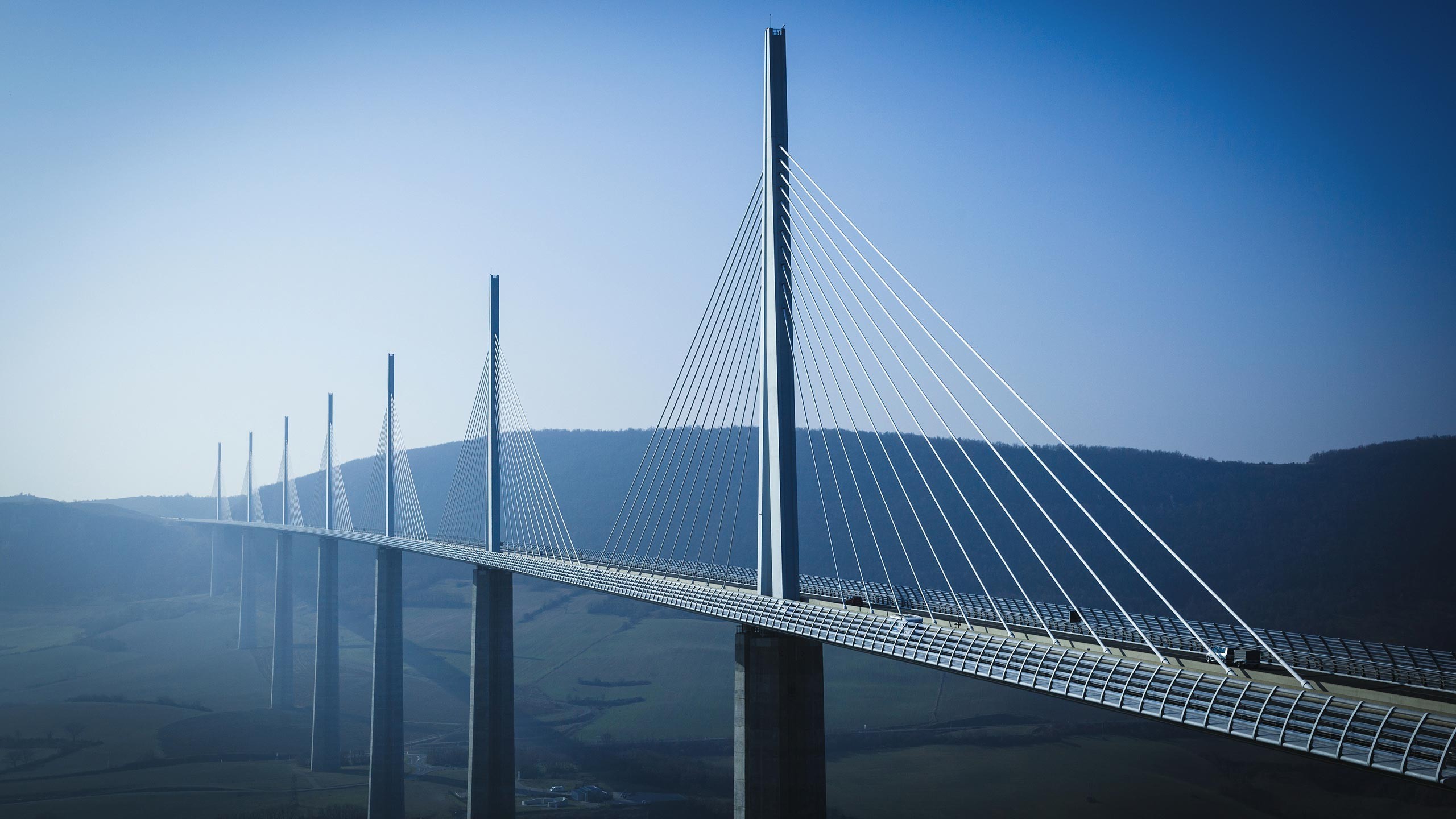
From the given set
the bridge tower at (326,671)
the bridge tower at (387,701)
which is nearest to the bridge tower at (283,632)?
the bridge tower at (326,671)

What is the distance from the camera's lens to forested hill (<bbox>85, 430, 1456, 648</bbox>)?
155 ft

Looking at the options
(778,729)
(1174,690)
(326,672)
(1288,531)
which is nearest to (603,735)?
(326,672)

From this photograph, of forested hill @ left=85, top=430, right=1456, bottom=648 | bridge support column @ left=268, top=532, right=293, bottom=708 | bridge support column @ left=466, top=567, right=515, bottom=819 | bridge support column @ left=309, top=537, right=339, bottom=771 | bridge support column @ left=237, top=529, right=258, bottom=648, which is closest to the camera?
bridge support column @ left=466, top=567, right=515, bottom=819

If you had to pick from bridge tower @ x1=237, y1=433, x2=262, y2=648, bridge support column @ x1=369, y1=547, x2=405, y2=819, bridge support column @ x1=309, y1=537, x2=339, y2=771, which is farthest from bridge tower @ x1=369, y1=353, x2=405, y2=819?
bridge tower @ x1=237, y1=433, x2=262, y2=648

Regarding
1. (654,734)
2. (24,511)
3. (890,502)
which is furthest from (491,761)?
(24,511)

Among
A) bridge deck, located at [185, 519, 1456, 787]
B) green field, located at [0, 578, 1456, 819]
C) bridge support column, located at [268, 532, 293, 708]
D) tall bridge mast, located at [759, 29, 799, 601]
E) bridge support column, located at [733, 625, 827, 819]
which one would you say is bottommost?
green field, located at [0, 578, 1456, 819]

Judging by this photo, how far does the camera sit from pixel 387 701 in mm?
41812

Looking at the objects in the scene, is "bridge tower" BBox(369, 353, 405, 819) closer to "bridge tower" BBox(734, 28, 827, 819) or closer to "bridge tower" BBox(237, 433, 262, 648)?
"bridge tower" BBox(734, 28, 827, 819)

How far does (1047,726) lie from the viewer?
5375cm

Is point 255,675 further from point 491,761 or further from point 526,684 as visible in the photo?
point 491,761

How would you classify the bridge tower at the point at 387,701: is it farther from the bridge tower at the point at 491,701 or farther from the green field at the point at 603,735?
the bridge tower at the point at 491,701

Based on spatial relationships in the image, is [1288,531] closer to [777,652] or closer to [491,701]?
[491,701]

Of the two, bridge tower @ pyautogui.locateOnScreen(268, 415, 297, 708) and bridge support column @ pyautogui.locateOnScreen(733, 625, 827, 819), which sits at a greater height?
bridge support column @ pyautogui.locateOnScreen(733, 625, 827, 819)

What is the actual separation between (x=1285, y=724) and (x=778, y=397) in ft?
38.1
